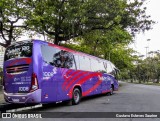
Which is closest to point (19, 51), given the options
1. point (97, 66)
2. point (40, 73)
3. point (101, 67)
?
point (40, 73)

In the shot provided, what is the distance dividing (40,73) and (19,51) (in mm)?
1532

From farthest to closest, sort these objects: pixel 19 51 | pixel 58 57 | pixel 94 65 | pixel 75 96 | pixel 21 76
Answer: pixel 94 65
pixel 75 96
pixel 58 57
pixel 19 51
pixel 21 76

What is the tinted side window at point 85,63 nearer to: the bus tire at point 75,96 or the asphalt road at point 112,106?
the bus tire at point 75,96

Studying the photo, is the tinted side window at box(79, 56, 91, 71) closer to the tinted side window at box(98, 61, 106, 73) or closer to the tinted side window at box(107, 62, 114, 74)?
the tinted side window at box(98, 61, 106, 73)

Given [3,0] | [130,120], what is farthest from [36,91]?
[3,0]

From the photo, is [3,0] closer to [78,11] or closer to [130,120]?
[78,11]

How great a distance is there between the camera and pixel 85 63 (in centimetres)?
1486

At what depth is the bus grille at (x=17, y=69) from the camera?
1041cm

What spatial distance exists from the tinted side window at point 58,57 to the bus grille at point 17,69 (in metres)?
0.93

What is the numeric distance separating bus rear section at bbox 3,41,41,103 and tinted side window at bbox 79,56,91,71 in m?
4.27

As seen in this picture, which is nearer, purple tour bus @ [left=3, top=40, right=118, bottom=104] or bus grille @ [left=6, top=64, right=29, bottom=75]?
purple tour bus @ [left=3, top=40, right=118, bottom=104]

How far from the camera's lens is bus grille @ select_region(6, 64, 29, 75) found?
1041cm

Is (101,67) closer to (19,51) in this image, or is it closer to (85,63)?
(85,63)

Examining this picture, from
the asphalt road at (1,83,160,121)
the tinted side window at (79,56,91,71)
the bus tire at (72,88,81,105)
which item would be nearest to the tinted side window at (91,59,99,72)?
the tinted side window at (79,56,91,71)
